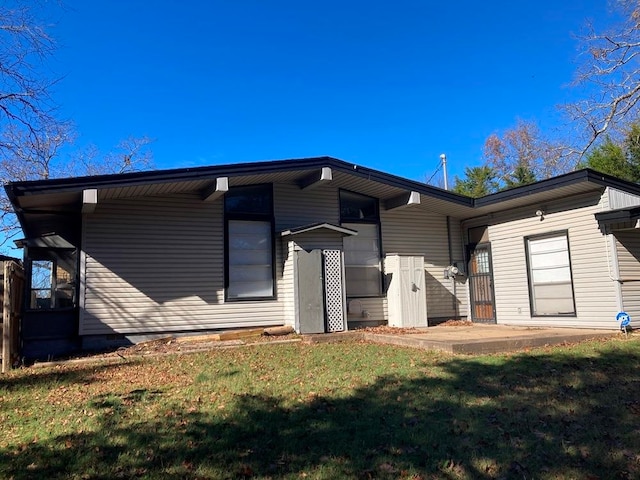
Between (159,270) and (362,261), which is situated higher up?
(362,261)

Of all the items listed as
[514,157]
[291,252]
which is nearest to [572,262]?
[291,252]

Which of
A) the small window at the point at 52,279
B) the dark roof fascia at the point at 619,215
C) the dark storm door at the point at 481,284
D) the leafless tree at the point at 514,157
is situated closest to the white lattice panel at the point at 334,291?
the dark storm door at the point at 481,284

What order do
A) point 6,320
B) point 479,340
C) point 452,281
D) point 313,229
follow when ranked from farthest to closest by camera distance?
point 452,281 < point 313,229 < point 479,340 < point 6,320

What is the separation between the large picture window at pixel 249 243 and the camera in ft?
33.1

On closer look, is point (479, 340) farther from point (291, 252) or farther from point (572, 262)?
point (291, 252)

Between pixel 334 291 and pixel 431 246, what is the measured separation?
11.9ft

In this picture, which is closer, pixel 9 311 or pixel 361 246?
pixel 9 311

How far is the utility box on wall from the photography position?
35.8ft

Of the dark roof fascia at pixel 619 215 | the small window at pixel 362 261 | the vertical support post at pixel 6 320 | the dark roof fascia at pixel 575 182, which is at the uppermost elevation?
the dark roof fascia at pixel 575 182

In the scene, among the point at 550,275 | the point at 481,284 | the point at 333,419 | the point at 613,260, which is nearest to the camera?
the point at 333,419

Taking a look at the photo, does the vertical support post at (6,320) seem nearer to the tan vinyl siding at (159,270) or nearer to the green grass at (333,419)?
the green grass at (333,419)

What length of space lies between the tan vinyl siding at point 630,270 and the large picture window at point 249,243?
6.97 meters

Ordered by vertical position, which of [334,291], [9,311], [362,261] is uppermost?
[362,261]

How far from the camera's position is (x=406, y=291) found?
11.0 meters
